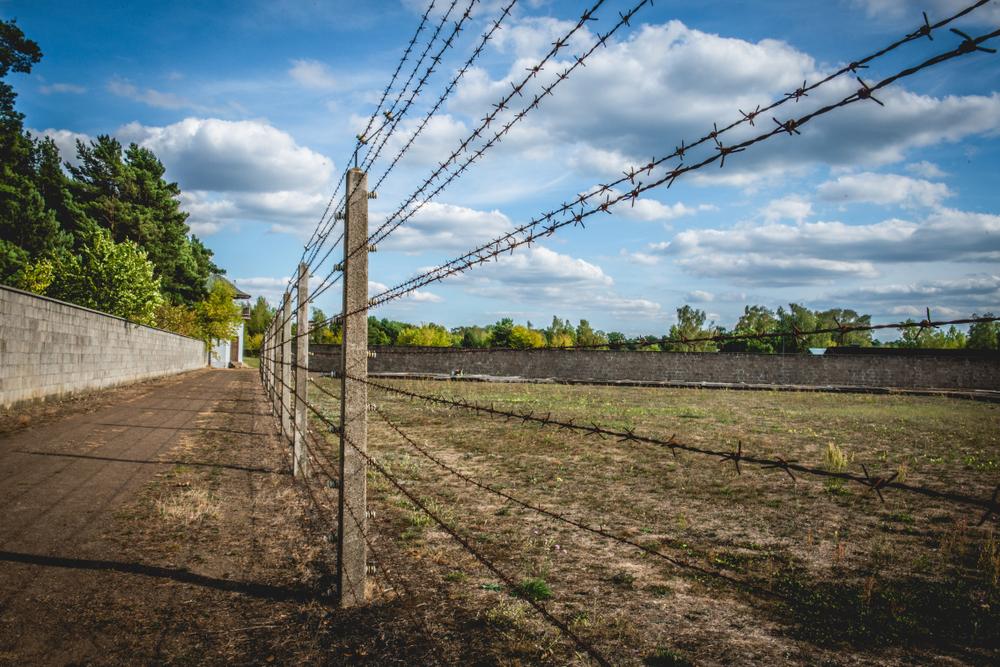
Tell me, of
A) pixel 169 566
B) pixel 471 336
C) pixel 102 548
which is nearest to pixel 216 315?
pixel 471 336

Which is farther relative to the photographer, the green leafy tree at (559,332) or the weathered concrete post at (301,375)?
the green leafy tree at (559,332)

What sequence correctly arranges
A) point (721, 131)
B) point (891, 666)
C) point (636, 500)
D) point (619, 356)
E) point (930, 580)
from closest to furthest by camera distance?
point (721, 131)
point (891, 666)
point (930, 580)
point (636, 500)
point (619, 356)

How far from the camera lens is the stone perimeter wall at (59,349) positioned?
39.2ft

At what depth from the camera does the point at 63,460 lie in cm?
789

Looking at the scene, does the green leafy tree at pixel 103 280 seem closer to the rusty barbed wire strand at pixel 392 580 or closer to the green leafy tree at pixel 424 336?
the rusty barbed wire strand at pixel 392 580

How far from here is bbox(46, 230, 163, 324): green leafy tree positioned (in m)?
24.7

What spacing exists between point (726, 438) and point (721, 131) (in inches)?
485

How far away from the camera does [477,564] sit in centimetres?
→ 477

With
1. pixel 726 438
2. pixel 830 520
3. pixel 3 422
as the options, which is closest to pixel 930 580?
pixel 830 520

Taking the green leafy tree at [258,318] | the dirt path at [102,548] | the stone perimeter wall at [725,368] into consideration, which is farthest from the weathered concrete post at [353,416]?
the green leafy tree at [258,318]

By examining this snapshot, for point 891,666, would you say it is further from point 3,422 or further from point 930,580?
point 3,422

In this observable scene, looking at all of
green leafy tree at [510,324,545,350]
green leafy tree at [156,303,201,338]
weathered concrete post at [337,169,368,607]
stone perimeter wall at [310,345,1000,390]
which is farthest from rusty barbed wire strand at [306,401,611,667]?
green leafy tree at [510,324,545,350]

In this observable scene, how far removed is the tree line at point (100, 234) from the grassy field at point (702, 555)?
22.1 metres

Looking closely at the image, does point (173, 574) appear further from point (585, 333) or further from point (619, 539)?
point (585, 333)
